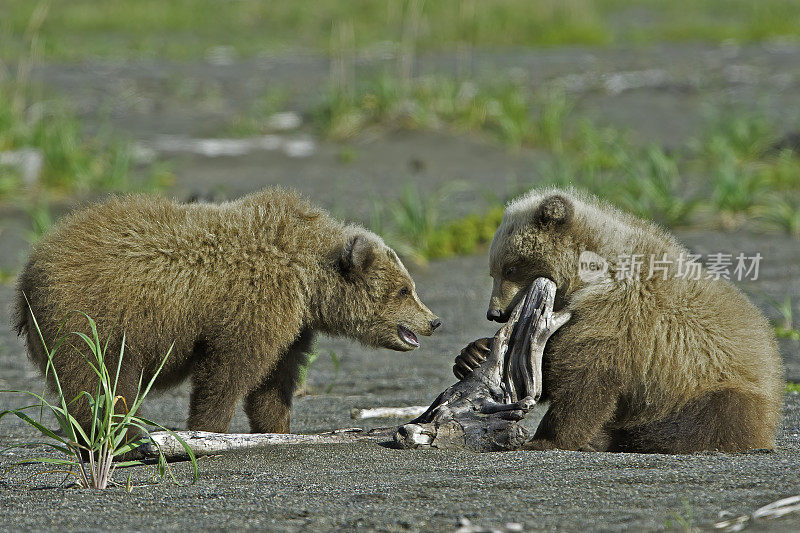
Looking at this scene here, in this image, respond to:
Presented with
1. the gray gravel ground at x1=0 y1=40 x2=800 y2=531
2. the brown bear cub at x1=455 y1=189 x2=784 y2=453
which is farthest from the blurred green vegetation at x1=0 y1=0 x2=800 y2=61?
the brown bear cub at x1=455 y1=189 x2=784 y2=453

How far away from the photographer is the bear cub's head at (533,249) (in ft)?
19.7

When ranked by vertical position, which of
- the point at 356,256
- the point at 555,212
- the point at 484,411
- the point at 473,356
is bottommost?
the point at 484,411

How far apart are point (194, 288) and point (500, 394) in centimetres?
179

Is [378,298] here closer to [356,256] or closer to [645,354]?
[356,256]

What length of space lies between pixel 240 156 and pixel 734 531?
44.4ft

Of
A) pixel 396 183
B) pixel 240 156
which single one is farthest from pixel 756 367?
pixel 240 156

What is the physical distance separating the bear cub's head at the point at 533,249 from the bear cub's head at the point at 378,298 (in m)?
0.58

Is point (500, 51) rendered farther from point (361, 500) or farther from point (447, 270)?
point (361, 500)

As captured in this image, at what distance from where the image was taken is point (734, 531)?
3684 millimetres

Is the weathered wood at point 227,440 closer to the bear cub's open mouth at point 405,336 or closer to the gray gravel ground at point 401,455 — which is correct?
the gray gravel ground at point 401,455

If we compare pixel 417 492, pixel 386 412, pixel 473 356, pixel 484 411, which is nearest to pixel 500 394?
pixel 484 411

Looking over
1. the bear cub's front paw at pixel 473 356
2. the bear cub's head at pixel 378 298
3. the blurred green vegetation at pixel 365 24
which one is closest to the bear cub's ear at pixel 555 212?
the bear cub's front paw at pixel 473 356

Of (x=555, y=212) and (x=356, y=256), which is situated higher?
(x=555, y=212)

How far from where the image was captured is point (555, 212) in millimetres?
5953
